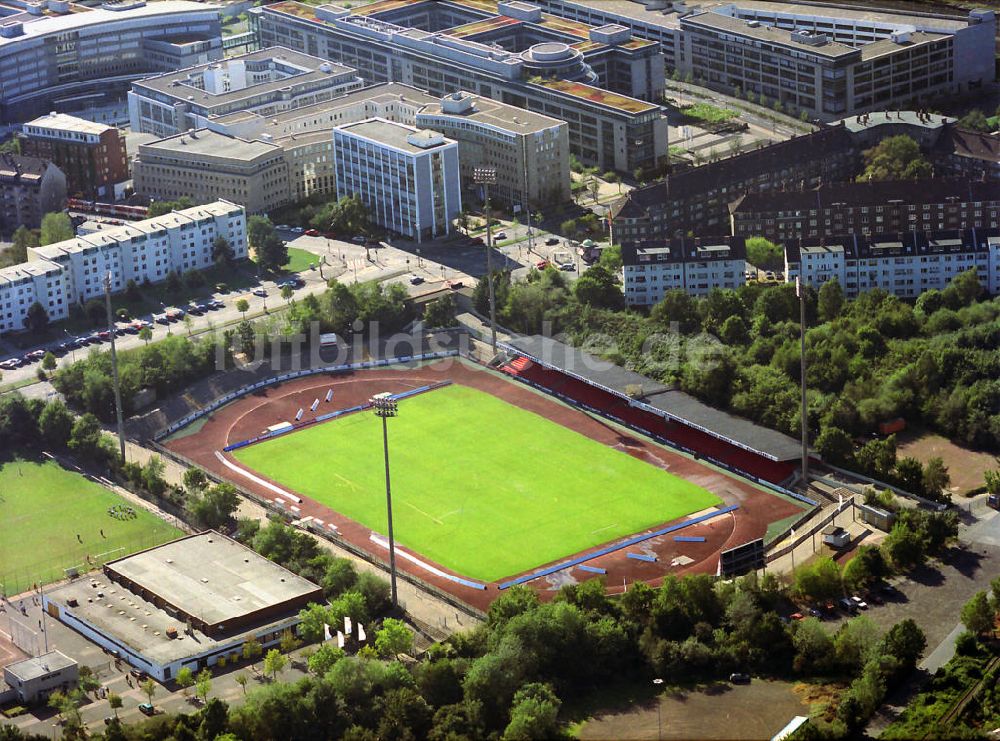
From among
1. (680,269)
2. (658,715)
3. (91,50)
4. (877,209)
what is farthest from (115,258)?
(658,715)

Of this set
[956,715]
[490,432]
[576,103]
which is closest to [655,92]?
[576,103]

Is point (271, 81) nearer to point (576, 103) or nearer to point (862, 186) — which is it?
point (576, 103)

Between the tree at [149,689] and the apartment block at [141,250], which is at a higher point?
the apartment block at [141,250]

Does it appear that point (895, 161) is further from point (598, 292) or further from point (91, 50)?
point (91, 50)

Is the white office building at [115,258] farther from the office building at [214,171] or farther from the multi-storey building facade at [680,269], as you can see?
the multi-storey building facade at [680,269]

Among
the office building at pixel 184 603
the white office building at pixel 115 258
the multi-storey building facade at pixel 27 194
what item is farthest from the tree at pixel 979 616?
the multi-storey building facade at pixel 27 194

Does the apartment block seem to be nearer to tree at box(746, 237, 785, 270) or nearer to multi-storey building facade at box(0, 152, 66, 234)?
multi-storey building facade at box(0, 152, 66, 234)
